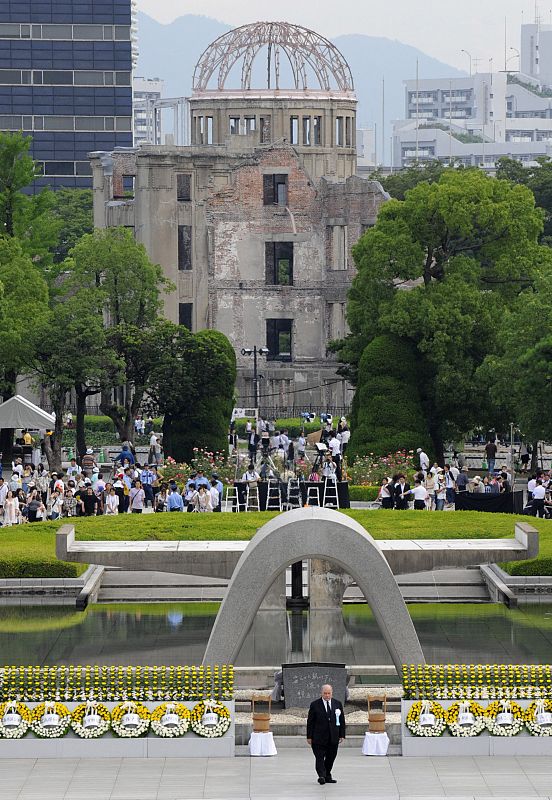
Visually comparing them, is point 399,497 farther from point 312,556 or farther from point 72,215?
point 72,215

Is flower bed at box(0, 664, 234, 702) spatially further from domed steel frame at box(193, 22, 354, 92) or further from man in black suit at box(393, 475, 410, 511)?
domed steel frame at box(193, 22, 354, 92)

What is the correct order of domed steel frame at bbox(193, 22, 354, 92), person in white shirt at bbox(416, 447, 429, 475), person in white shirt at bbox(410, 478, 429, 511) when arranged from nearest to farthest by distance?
person in white shirt at bbox(410, 478, 429, 511)
person in white shirt at bbox(416, 447, 429, 475)
domed steel frame at bbox(193, 22, 354, 92)

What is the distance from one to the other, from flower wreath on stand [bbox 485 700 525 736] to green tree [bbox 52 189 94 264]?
8963 cm

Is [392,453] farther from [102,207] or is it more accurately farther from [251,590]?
[102,207]

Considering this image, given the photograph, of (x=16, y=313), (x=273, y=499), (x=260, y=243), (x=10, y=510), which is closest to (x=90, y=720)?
(x=10, y=510)

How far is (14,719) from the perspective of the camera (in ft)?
81.6

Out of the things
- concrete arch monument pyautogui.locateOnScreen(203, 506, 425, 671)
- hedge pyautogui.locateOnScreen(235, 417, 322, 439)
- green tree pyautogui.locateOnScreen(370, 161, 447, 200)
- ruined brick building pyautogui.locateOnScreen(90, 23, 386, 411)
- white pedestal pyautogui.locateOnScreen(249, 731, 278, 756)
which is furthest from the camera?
green tree pyautogui.locateOnScreen(370, 161, 447, 200)

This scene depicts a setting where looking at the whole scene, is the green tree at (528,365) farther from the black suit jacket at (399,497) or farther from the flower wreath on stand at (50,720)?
the flower wreath on stand at (50,720)

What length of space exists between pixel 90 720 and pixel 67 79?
130 m

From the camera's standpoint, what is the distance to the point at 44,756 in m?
24.8

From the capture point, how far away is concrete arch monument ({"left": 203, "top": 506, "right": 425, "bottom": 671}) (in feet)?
87.0

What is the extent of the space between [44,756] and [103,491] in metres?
23.3

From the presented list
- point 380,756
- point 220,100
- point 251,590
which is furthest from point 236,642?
point 220,100

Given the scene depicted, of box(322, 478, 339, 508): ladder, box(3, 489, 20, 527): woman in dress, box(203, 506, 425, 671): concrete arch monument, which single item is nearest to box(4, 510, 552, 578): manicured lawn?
box(3, 489, 20, 527): woman in dress
